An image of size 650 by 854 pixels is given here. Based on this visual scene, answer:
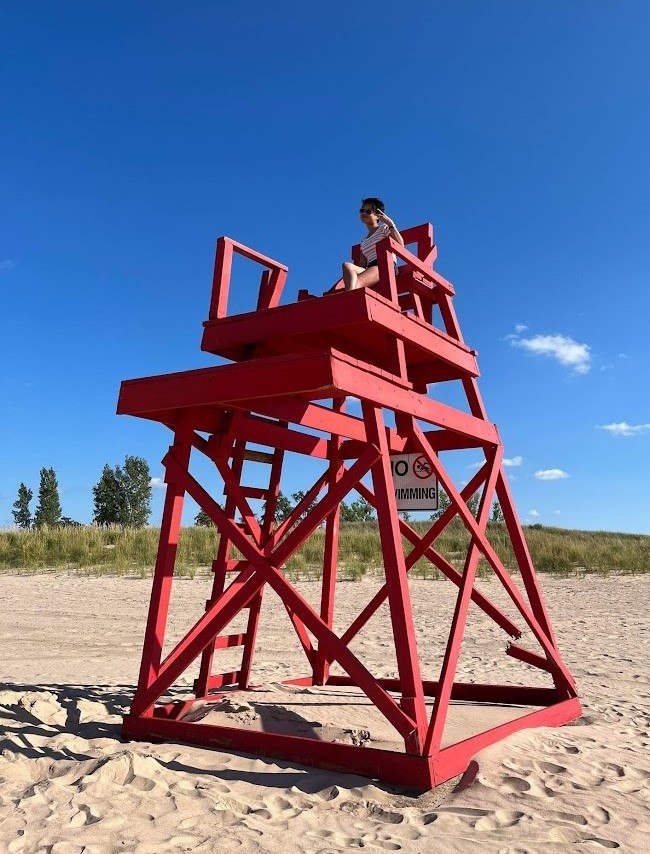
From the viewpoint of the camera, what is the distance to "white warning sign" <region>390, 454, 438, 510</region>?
24.5 feet

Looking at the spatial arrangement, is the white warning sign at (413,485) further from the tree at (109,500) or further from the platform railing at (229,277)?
the tree at (109,500)

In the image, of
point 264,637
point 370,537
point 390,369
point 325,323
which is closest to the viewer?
point 325,323

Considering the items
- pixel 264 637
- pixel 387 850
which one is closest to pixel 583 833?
pixel 387 850

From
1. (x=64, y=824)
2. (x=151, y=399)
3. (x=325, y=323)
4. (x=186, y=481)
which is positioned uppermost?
(x=325, y=323)

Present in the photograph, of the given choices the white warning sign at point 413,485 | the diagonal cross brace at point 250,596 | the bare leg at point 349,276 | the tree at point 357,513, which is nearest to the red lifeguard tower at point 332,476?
the diagonal cross brace at point 250,596

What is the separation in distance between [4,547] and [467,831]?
65.8 ft

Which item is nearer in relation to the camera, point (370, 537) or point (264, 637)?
point (264, 637)

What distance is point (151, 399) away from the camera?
529cm

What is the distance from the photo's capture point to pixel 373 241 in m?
6.13

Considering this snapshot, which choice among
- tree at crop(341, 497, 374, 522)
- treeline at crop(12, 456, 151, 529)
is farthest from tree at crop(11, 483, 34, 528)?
tree at crop(341, 497, 374, 522)

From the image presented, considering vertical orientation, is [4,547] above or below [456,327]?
below

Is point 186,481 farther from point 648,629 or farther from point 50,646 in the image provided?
point 648,629

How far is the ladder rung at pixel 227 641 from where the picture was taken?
6418 mm

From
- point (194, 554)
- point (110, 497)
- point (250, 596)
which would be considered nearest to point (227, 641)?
point (250, 596)
